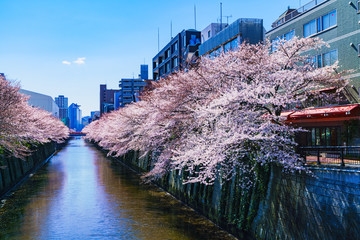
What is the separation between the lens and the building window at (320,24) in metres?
27.0

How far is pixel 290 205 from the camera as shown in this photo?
15992 millimetres

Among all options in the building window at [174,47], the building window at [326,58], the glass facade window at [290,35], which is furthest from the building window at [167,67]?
the building window at [326,58]

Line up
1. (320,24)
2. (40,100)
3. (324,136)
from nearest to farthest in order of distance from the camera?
(320,24) < (324,136) < (40,100)

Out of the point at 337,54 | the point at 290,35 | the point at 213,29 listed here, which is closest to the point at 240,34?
the point at 290,35

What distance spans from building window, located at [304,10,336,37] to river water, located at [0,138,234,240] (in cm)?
1739

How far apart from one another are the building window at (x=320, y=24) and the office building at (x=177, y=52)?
67.5 ft

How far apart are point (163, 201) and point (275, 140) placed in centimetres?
1637

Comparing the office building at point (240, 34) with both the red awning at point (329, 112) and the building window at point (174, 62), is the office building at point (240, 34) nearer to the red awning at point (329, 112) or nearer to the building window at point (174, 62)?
the red awning at point (329, 112)

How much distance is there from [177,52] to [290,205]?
49.9 m

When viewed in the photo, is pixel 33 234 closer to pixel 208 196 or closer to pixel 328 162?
pixel 208 196

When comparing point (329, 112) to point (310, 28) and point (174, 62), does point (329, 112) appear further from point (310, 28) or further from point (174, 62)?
point (174, 62)

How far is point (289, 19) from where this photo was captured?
3241 centimetres

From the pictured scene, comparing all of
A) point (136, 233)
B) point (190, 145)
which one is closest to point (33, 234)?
point (136, 233)

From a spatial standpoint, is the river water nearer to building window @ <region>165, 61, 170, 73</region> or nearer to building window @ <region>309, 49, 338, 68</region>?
building window @ <region>309, 49, 338, 68</region>
